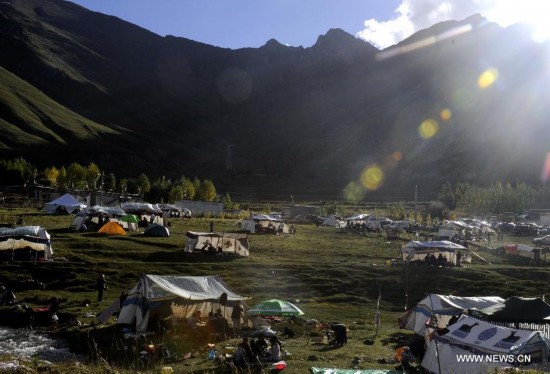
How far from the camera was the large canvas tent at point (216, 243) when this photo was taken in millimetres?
53688

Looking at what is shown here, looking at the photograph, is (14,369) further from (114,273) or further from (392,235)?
(392,235)

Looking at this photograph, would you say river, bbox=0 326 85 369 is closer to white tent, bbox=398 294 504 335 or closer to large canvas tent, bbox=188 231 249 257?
white tent, bbox=398 294 504 335

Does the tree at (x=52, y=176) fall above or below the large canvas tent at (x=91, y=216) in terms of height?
above

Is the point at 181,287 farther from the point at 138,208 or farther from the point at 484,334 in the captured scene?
the point at 138,208

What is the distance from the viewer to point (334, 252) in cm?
6075

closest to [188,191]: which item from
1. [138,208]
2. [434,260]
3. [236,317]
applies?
[138,208]

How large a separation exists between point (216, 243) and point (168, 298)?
83.8ft

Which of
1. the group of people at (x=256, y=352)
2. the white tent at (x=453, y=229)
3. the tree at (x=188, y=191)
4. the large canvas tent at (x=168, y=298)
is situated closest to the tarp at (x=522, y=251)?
the white tent at (x=453, y=229)

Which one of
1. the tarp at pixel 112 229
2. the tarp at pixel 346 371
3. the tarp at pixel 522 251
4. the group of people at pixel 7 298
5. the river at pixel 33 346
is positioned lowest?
the river at pixel 33 346

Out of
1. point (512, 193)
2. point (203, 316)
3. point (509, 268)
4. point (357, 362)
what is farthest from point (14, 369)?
point (512, 193)

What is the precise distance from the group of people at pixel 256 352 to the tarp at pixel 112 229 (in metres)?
39.9

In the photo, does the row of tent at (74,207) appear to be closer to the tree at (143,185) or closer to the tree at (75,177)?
the tree at (143,185)

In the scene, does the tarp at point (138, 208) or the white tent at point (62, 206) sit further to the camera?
the white tent at point (62, 206)

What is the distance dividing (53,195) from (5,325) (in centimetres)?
8819
